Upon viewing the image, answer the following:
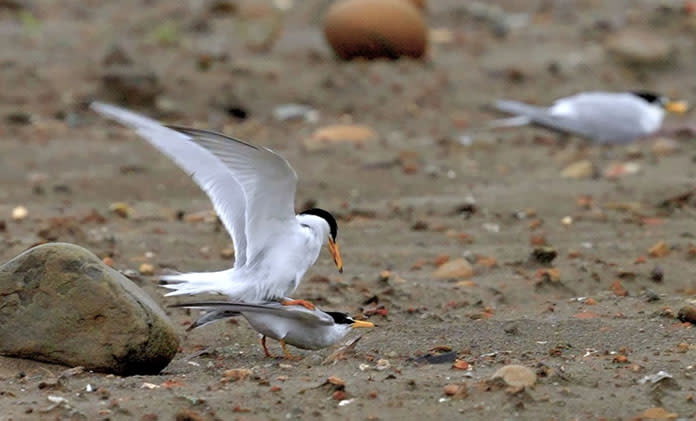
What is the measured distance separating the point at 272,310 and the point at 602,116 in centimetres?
557

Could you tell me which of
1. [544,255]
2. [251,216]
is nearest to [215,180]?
[251,216]

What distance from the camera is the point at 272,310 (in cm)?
457

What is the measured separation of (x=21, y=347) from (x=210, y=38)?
28.7ft

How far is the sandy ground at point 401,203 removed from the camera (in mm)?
3984

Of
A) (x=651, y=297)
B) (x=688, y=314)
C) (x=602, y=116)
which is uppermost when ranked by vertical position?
(x=688, y=314)

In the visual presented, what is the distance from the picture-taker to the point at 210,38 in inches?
504

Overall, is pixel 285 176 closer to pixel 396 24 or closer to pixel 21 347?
pixel 21 347

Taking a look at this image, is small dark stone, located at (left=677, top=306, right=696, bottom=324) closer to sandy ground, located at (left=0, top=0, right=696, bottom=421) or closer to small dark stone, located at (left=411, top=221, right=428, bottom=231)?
sandy ground, located at (left=0, top=0, right=696, bottom=421)

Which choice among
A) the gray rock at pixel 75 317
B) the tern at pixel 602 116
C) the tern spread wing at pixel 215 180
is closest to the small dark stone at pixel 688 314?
the tern spread wing at pixel 215 180

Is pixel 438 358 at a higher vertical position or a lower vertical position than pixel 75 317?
lower

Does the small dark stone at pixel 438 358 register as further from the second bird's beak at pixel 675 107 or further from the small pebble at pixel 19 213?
the second bird's beak at pixel 675 107

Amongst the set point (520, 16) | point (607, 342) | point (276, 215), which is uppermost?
point (276, 215)

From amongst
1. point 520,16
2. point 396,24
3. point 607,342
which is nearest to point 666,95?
point 396,24

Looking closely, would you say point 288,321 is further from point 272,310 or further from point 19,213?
point 19,213
